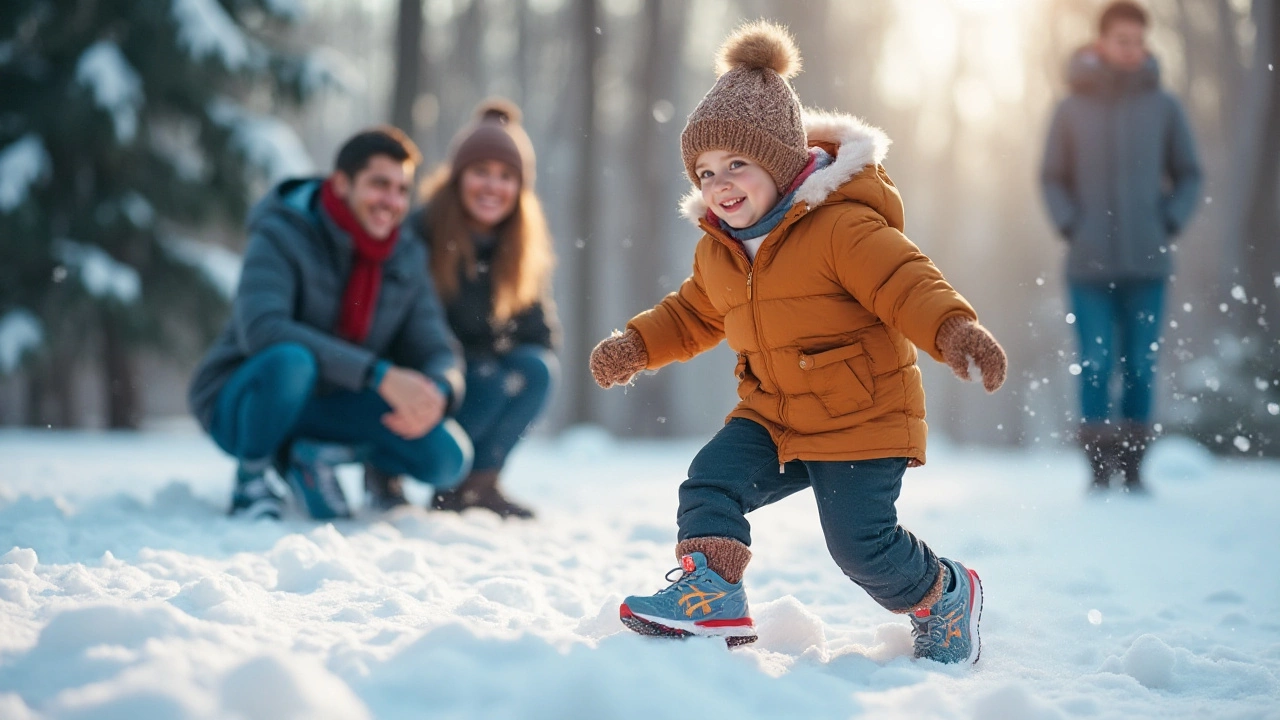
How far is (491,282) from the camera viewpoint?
4.12m

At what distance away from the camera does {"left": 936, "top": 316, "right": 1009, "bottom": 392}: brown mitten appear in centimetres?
177

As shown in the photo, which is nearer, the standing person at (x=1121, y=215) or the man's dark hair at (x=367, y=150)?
the man's dark hair at (x=367, y=150)

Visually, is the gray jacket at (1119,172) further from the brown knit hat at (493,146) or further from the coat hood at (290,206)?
the coat hood at (290,206)

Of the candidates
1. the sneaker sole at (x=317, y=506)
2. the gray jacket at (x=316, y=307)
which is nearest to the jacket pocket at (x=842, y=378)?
the gray jacket at (x=316, y=307)

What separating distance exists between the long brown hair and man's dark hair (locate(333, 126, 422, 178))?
372 millimetres

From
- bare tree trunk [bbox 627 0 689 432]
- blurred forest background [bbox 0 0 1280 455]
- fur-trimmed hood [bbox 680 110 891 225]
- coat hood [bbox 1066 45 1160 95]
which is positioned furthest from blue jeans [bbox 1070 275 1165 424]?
bare tree trunk [bbox 627 0 689 432]

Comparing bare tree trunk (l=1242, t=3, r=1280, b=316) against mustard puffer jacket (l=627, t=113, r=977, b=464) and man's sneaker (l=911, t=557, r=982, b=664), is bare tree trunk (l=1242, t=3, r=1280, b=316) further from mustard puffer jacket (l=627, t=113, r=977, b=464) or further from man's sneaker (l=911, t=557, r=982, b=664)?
man's sneaker (l=911, t=557, r=982, b=664)

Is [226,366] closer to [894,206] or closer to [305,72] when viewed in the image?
[894,206]

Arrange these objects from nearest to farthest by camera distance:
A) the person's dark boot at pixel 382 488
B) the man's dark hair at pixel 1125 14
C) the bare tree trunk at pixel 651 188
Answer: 1. the person's dark boot at pixel 382 488
2. the man's dark hair at pixel 1125 14
3. the bare tree trunk at pixel 651 188

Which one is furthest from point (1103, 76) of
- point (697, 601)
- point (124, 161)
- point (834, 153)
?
point (124, 161)

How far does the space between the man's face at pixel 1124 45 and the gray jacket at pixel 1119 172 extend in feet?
0.16

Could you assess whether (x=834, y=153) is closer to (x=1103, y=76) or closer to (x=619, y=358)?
(x=619, y=358)

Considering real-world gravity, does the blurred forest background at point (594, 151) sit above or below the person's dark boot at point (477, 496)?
above

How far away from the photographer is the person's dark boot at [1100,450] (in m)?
4.85
